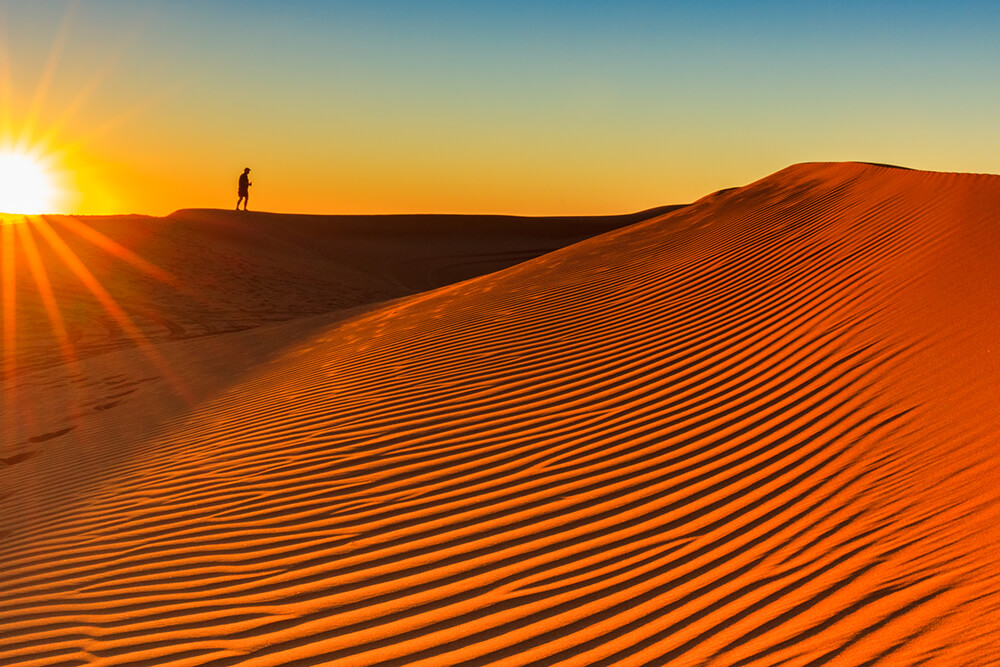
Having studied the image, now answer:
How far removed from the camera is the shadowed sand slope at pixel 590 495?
3.07 metres

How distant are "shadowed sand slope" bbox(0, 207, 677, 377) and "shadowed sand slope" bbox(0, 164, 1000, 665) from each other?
7.75 meters

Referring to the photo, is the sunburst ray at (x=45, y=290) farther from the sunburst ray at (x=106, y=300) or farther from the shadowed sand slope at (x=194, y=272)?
the sunburst ray at (x=106, y=300)

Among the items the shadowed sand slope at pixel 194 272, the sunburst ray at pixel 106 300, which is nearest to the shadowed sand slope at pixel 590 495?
the sunburst ray at pixel 106 300

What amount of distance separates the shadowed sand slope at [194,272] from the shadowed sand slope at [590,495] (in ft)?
25.4

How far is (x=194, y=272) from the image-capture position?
22.2 meters

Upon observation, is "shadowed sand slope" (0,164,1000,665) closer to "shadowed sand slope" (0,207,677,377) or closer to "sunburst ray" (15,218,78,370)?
"sunburst ray" (15,218,78,370)

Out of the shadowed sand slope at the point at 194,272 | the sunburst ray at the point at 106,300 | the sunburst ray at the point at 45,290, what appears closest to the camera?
the sunburst ray at the point at 106,300

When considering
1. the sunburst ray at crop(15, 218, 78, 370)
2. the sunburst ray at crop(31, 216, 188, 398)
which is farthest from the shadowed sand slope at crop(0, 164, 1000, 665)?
the sunburst ray at crop(15, 218, 78, 370)

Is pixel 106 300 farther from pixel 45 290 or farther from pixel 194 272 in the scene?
pixel 194 272

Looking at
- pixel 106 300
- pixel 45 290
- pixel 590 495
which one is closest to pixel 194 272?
pixel 106 300

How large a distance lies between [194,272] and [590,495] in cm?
1977

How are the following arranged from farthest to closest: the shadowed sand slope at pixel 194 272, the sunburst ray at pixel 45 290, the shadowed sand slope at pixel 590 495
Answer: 1. the shadowed sand slope at pixel 194 272
2. the sunburst ray at pixel 45 290
3. the shadowed sand slope at pixel 590 495

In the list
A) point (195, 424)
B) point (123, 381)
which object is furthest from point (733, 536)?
point (123, 381)

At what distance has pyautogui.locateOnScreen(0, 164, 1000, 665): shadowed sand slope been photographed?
3.07 m
